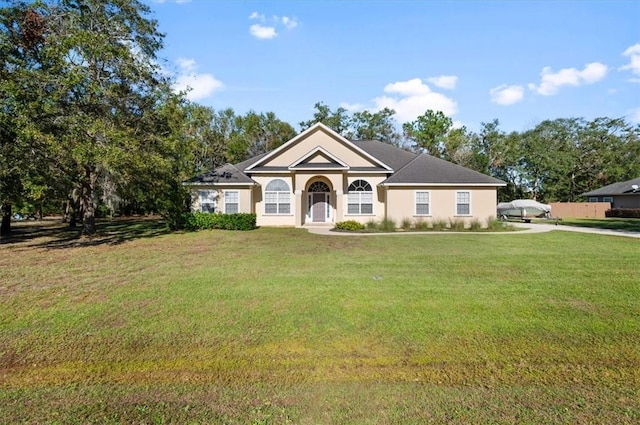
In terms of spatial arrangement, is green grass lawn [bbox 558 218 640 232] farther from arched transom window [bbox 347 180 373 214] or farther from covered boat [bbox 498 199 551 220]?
arched transom window [bbox 347 180 373 214]

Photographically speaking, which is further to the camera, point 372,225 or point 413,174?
point 413,174

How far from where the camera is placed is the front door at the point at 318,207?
23.5 meters

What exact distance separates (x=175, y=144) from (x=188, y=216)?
16.0 feet

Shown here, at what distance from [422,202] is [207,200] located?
13672mm

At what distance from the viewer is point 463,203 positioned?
21.8 meters

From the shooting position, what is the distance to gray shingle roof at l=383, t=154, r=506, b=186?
2153 cm

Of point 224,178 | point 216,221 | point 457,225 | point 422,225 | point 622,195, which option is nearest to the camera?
point 216,221

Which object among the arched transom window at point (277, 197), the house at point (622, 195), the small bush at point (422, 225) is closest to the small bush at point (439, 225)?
the small bush at point (422, 225)

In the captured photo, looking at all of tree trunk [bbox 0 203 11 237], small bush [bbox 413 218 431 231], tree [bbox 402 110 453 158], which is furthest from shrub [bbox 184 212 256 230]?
tree [bbox 402 110 453 158]

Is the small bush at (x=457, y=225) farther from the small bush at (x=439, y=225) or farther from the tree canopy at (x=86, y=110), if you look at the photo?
the tree canopy at (x=86, y=110)

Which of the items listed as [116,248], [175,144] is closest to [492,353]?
[116,248]

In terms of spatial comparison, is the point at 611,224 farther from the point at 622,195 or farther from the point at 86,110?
the point at 86,110

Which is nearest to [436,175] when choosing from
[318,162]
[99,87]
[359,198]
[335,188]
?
[359,198]

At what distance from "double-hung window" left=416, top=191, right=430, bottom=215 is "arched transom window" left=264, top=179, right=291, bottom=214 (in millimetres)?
8276
